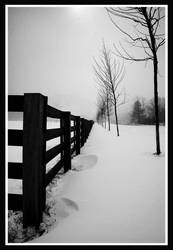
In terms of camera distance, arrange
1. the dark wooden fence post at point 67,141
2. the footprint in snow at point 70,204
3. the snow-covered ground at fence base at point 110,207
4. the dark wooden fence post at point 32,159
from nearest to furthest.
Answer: the snow-covered ground at fence base at point 110,207, the dark wooden fence post at point 32,159, the footprint in snow at point 70,204, the dark wooden fence post at point 67,141

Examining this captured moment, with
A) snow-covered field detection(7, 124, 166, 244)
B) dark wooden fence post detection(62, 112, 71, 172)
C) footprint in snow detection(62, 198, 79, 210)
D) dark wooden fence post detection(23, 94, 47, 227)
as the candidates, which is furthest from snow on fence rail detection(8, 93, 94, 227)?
dark wooden fence post detection(62, 112, 71, 172)

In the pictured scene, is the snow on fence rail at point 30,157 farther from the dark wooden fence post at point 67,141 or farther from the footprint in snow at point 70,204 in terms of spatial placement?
the dark wooden fence post at point 67,141

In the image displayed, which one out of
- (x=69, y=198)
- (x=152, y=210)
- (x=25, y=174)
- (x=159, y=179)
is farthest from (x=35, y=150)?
(x=159, y=179)

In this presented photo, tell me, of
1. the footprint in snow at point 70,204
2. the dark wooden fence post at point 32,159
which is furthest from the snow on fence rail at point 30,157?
the footprint in snow at point 70,204

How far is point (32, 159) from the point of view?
5.82 ft

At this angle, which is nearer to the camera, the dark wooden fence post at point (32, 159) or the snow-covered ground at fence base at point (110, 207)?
the snow-covered ground at fence base at point (110, 207)

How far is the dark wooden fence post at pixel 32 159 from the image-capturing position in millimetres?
1768

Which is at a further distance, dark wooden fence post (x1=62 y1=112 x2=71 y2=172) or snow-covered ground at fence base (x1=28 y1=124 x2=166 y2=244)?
dark wooden fence post (x1=62 y1=112 x2=71 y2=172)

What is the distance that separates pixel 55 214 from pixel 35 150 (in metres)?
0.91

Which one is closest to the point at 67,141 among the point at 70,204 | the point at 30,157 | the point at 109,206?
the point at 70,204

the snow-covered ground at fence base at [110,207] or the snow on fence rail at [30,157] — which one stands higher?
the snow on fence rail at [30,157]

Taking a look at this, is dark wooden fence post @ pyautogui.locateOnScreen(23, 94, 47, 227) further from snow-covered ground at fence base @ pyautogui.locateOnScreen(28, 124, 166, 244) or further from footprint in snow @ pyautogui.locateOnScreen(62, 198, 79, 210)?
footprint in snow @ pyautogui.locateOnScreen(62, 198, 79, 210)

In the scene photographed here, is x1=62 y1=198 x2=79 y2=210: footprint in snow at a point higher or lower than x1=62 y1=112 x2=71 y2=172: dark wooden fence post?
lower

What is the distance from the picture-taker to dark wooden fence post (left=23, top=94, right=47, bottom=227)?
1768 mm
